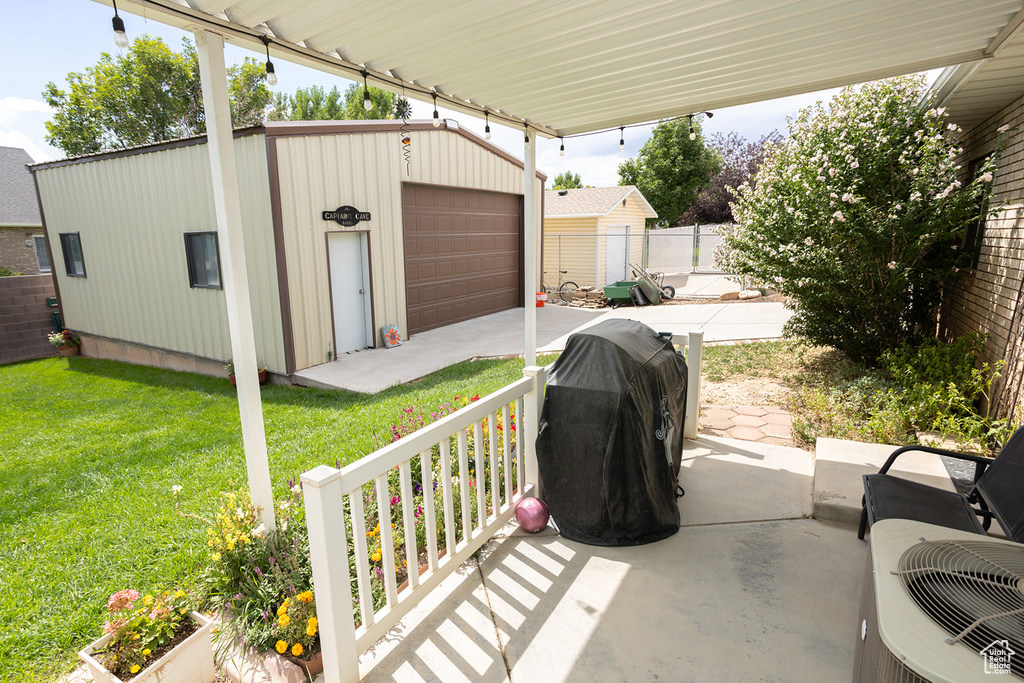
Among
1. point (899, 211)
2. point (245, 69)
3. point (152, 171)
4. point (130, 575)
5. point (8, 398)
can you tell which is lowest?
point (8, 398)

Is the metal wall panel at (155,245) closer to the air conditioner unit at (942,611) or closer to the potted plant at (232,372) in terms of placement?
the potted plant at (232,372)

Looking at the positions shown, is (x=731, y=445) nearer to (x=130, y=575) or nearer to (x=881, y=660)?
(x=881, y=660)

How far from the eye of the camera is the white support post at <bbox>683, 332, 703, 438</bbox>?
4215mm

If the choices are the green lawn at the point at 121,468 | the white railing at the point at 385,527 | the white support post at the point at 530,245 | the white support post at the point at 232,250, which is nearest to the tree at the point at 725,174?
the green lawn at the point at 121,468

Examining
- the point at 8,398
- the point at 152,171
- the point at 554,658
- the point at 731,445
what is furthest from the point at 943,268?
the point at 8,398

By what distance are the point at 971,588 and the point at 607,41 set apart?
103 inches

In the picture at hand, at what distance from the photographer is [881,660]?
136 cm

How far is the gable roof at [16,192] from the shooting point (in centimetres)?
1620

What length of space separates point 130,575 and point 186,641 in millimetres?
1099

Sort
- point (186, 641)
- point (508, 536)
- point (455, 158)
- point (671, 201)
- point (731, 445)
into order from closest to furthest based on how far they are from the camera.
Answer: point (186, 641), point (508, 536), point (731, 445), point (455, 158), point (671, 201)

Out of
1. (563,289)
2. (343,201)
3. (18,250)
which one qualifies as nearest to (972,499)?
(343,201)

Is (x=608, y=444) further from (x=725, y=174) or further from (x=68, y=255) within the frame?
(x=725, y=174)

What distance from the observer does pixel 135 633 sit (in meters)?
2.00

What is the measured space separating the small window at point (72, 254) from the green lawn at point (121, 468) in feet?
9.64
